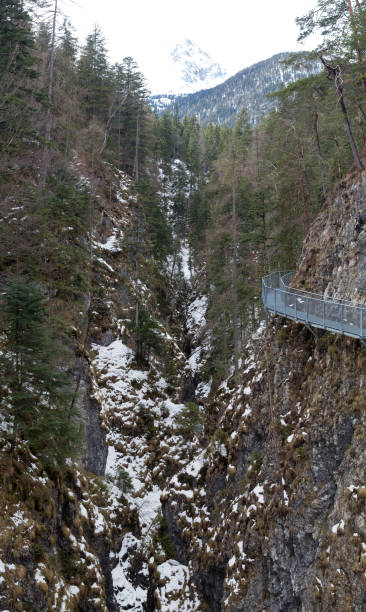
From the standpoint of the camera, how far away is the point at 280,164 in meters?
21.9

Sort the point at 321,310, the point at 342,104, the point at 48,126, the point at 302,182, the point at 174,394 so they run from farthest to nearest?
1. the point at 174,394
2. the point at 302,182
3. the point at 48,126
4. the point at 342,104
5. the point at 321,310

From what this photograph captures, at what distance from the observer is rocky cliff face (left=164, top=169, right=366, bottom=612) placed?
9.73 meters

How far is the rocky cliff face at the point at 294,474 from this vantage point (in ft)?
31.9

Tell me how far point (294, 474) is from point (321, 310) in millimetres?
5434

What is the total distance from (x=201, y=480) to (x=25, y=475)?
1067 centimetres

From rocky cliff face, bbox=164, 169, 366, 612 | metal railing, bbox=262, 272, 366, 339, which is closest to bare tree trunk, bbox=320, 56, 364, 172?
rocky cliff face, bbox=164, 169, 366, 612

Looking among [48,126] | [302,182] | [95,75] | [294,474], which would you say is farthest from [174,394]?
[95,75]

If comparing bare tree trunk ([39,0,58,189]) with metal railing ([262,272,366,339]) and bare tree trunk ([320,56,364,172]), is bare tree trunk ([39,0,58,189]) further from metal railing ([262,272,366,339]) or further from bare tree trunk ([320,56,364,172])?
bare tree trunk ([320,56,364,172])

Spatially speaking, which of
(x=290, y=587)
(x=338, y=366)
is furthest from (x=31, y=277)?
(x=290, y=587)

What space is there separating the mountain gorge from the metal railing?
66 cm

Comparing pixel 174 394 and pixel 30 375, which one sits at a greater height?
pixel 30 375

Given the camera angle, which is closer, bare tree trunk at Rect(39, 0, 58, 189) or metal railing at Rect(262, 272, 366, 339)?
metal railing at Rect(262, 272, 366, 339)

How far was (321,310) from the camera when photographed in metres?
12.1

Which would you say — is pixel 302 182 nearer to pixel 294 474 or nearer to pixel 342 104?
pixel 342 104
